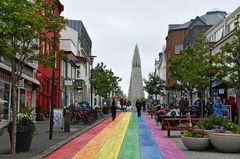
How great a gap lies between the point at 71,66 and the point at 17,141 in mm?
43365

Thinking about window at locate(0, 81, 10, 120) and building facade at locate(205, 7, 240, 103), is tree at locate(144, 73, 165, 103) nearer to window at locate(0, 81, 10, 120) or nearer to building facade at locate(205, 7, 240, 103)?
building facade at locate(205, 7, 240, 103)

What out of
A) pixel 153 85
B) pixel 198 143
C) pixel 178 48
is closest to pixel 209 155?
pixel 198 143

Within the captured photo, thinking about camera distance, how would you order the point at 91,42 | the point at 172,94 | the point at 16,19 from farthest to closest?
the point at 91,42 → the point at 172,94 → the point at 16,19

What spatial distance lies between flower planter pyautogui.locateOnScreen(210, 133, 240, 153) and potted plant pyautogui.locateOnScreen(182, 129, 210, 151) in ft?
1.69

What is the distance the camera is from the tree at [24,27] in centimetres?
1187

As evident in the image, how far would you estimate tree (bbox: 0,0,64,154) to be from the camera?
38.9 feet

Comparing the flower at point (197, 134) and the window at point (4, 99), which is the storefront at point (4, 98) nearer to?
the window at point (4, 99)

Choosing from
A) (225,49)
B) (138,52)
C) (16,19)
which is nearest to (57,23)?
(16,19)

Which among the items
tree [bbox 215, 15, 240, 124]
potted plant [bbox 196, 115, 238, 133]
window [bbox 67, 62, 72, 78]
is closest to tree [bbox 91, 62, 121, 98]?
window [bbox 67, 62, 72, 78]

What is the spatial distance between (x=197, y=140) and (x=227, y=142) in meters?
1.03

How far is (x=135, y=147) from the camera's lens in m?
15.2

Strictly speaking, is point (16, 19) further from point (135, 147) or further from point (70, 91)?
point (70, 91)

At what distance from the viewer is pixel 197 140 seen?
547 inches

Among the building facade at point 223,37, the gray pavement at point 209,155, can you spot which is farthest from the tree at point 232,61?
the building facade at point 223,37
